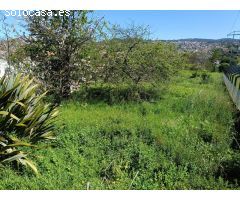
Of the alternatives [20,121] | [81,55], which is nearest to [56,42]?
[81,55]

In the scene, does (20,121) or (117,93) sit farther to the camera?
(117,93)

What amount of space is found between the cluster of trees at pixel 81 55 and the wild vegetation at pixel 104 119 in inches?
1.2

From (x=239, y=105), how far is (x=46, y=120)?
220 inches

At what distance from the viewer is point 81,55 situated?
43.7 feet

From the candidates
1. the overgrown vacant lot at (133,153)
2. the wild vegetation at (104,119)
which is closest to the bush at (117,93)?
the wild vegetation at (104,119)

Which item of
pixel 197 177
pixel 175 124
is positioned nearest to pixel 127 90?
pixel 175 124

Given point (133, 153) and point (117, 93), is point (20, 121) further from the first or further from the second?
point (117, 93)

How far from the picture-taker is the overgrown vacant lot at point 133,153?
19.0 feet

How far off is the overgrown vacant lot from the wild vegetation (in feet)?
0.06

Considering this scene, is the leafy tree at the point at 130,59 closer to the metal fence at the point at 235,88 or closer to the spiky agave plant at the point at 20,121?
the metal fence at the point at 235,88

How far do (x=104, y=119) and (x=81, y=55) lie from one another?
3591 mm

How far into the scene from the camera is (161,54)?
582 inches

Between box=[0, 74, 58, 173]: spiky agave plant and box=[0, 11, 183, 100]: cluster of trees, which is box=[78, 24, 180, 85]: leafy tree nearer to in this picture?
box=[0, 11, 183, 100]: cluster of trees

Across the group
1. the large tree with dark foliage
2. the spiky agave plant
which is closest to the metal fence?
Answer: the large tree with dark foliage
